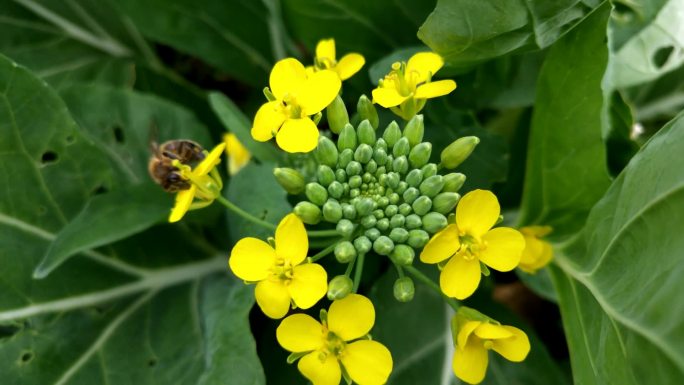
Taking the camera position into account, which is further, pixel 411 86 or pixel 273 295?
pixel 411 86

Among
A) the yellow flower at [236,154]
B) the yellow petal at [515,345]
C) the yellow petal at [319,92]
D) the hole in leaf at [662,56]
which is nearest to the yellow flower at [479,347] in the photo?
the yellow petal at [515,345]

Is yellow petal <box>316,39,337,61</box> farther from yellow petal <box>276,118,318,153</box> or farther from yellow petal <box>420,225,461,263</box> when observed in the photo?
yellow petal <box>420,225,461,263</box>

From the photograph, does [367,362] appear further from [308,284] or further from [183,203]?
[183,203]

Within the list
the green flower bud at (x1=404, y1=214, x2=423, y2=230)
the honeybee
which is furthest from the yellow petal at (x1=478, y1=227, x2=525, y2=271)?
the honeybee

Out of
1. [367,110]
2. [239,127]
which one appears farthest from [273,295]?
[239,127]

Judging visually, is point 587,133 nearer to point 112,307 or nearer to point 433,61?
point 433,61

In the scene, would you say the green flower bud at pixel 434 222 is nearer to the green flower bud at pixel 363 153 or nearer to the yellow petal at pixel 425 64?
the green flower bud at pixel 363 153
